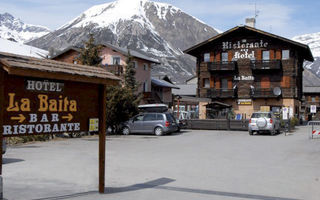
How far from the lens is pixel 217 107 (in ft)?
155

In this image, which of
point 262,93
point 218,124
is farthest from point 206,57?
point 218,124

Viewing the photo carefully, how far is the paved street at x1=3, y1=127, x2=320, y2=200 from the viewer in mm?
8219

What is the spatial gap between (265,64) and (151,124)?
902 inches

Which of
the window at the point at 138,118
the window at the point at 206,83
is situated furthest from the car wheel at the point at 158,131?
the window at the point at 206,83

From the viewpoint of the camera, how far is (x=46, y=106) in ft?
24.6

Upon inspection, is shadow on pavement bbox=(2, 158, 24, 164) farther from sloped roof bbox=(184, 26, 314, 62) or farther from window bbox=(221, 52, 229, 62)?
window bbox=(221, 52, 229, 62)

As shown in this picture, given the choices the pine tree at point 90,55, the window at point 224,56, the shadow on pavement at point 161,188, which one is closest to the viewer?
the shadow on pavement at point 161,188

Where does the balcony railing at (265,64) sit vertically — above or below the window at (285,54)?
below

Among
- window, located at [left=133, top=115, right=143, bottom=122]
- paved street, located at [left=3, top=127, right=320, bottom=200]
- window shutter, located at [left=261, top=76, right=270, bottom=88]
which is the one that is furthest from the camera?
window shutter, located at [left=261, top=76, right=270, bottom=88]

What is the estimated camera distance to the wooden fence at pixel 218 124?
106 ft

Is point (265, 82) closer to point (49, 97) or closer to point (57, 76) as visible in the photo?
point (49, 97)

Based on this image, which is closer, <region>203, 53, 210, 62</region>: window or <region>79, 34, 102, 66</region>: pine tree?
<region>79, 34, 102, 66</region>: pine tree

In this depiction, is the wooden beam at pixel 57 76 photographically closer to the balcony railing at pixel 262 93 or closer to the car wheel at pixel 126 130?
the car wheel at pixel 126 130

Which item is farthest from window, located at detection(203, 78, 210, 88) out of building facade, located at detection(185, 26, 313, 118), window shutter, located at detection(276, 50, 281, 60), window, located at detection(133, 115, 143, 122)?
window, located at detection(133, 115, 143, 122)
